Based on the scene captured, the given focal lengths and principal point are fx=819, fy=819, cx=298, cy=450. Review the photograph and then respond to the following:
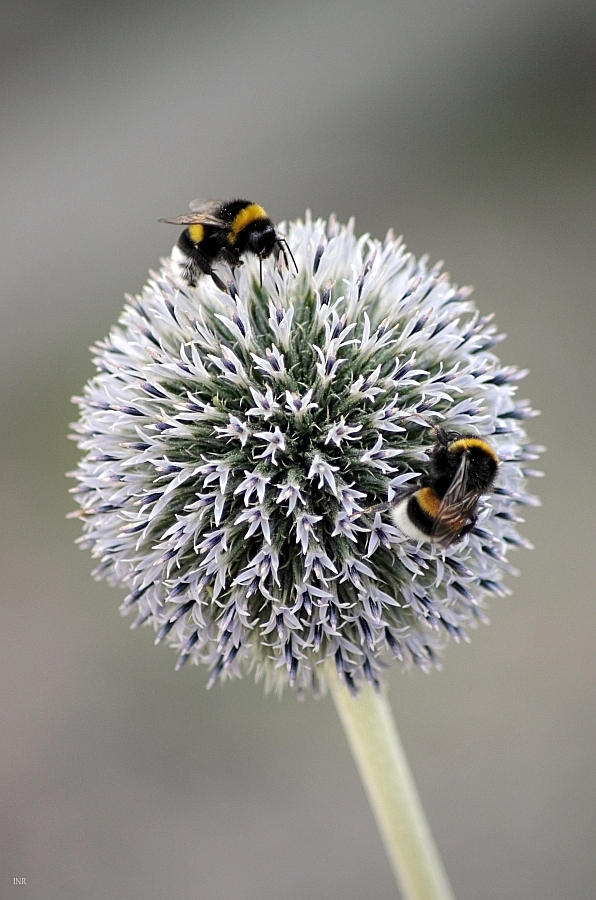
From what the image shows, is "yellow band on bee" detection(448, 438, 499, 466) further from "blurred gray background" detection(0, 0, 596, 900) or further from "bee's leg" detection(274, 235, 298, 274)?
"blurred gray background" detection(0, 0, 596, 900)

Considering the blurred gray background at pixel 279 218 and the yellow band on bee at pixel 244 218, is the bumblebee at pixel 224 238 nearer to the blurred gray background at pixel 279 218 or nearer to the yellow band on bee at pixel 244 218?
the yellow band on bee at pixel 244 218

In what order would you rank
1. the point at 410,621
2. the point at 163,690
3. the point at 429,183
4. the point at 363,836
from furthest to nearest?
1. the point at 429,183
2. the point at 163,690
3. the point at 363,836
4. the point at 410,621

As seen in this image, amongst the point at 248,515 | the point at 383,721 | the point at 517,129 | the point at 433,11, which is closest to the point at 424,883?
the point at 383,721

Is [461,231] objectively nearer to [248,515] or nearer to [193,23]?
[193,23]

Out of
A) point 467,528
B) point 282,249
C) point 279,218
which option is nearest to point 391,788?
point 467,528

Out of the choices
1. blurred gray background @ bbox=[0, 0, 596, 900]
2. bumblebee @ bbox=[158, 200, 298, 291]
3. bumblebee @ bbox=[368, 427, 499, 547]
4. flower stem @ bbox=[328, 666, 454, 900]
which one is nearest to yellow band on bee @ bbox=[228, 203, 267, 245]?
bumblebee @ bbox=[158, 200, 298, 291]

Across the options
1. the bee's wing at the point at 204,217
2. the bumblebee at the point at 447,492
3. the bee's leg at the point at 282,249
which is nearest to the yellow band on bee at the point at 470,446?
the bumblebee at the point at 447,492
